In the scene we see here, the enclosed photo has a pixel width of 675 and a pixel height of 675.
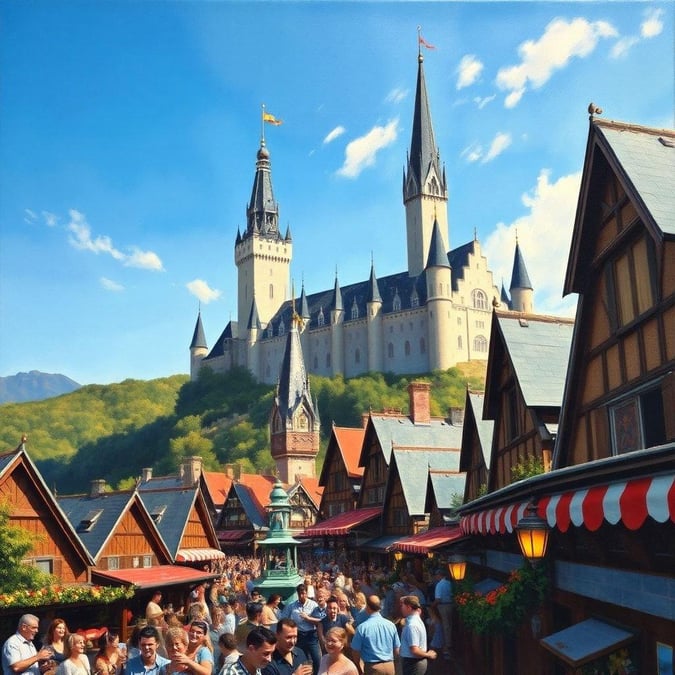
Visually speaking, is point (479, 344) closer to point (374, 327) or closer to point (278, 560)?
point (374, 327)

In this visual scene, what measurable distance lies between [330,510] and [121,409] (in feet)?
481

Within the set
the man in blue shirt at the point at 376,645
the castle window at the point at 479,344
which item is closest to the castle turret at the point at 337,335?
the castle window at the point at 479,344

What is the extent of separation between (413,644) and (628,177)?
677 cm

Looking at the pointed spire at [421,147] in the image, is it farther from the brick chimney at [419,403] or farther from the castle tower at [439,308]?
the brick chimney at [419,403]

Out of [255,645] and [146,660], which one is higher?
[255,645]

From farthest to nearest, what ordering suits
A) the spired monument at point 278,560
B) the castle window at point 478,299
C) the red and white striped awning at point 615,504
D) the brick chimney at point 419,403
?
the castle window at point 478,299, the brick chimney at point 419,403, the spired monument at point 278,560, the red and white striped awning at point 615,504

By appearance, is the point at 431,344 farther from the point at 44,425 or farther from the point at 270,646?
the point at 270,646

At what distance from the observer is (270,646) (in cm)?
631

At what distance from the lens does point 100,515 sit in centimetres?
3000

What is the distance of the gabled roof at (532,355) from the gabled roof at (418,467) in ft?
45.6

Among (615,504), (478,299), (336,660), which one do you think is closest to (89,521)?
(336,660)

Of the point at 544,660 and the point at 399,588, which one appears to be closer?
the point at 544,660

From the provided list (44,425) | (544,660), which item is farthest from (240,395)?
(544,660)

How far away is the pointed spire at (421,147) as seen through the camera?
14512cm
